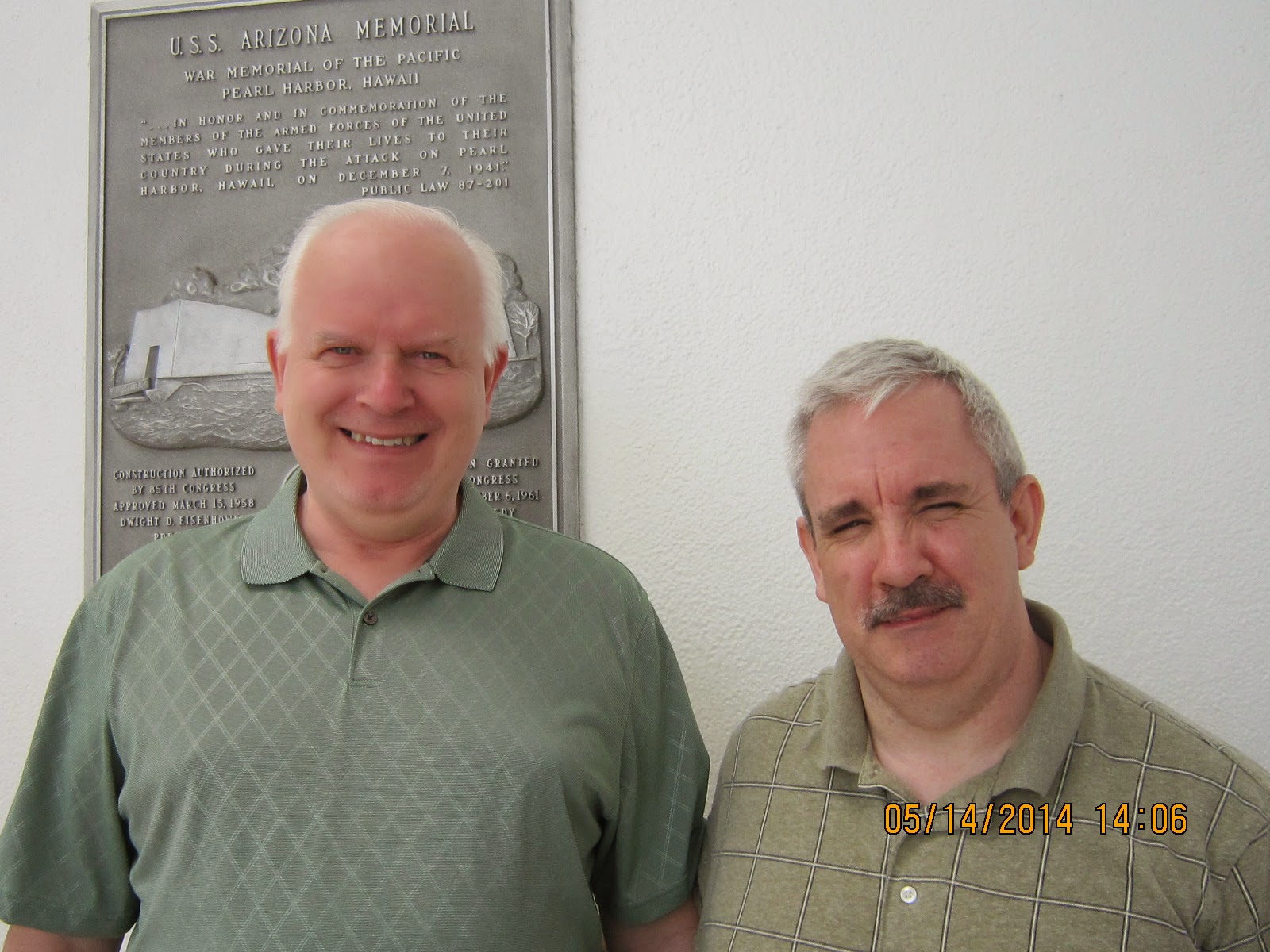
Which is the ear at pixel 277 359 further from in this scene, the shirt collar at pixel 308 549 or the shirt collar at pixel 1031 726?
the shirt collar at pixel 1031 726

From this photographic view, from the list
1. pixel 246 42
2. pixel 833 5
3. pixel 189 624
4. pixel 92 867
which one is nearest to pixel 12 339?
pixel 246 42

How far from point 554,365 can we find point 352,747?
3.11 ft

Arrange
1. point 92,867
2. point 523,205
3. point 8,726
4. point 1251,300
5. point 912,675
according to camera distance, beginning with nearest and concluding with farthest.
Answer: point 912,675, point 92,867, point 1251,300, point 523,205, point 8,726

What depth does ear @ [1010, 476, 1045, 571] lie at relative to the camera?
1.35m

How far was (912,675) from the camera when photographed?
1.27 meters

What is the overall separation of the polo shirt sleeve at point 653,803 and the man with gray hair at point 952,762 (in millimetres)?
87

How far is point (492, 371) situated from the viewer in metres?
1.59

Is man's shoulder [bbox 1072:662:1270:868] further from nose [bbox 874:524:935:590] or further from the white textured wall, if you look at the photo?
the white textured wall

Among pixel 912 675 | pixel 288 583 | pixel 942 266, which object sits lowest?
pixel 912 675

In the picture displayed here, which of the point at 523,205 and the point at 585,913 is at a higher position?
the point at 523,205

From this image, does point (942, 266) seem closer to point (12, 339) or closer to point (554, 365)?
point (554, 365)

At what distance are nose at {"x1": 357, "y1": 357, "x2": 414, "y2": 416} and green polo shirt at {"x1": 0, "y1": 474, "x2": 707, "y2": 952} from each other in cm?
23

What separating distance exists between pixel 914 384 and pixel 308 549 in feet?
3.14
